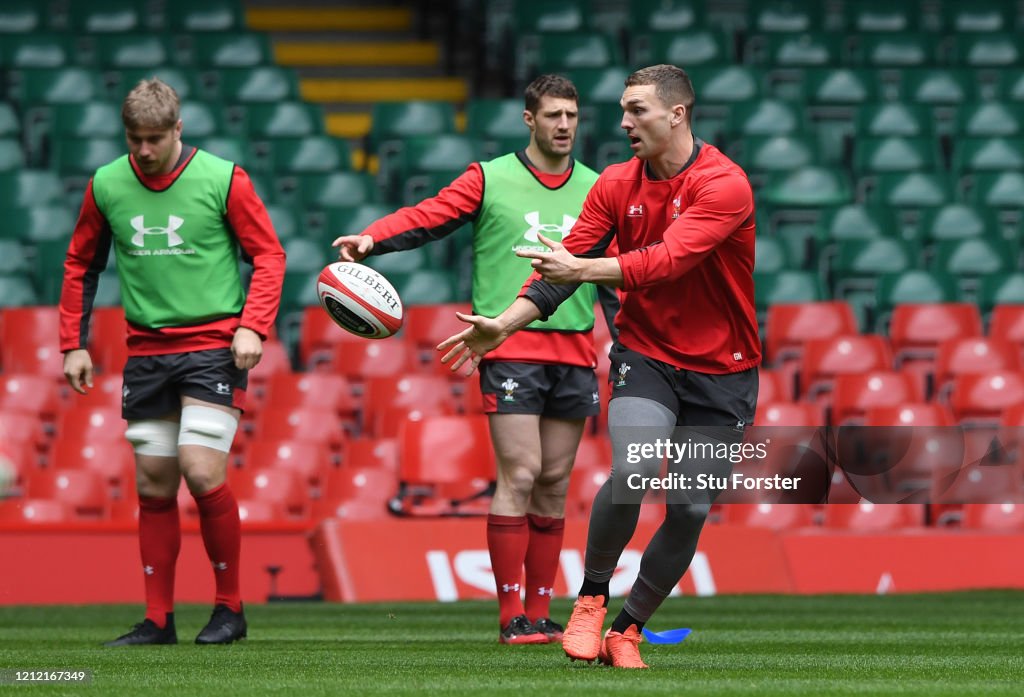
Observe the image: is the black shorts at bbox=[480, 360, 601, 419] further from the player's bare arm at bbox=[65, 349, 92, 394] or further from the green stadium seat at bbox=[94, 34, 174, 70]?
the green stadium seat at bbox=[94, 34, 174, 70]

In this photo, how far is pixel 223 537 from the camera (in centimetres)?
720

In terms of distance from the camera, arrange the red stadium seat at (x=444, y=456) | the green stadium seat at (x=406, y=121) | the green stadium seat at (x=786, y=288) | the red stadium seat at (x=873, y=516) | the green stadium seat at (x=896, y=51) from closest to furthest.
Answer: the red stadium seat at (x=444, y=456)
the red stadium seat at (x=873, y=516)
the green stadium seat at (x=786, y=288)
the green stadium seat at (x=406, y=121)
the green stadium seat at (x=896, y=51)

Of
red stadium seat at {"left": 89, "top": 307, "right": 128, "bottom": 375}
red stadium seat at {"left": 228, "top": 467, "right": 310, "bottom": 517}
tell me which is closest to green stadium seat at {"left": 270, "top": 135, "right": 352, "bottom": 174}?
red stadium seat at {"left": 89, "top": 307, "right": 128, "bottom": 375}

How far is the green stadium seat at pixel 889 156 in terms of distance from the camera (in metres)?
15.2

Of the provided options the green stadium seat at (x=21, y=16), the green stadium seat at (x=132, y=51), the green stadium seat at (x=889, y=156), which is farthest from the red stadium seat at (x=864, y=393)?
the green stadium seat at (x=21, y=16)

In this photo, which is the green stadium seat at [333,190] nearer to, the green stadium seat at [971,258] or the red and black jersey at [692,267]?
the green stadium seat at [971,258]

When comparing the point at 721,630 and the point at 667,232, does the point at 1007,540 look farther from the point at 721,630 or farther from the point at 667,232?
the point at 667,232

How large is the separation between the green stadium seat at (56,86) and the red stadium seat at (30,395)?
3684mm

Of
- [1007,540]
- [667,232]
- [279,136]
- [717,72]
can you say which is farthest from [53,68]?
[667,232]

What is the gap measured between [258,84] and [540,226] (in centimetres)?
880

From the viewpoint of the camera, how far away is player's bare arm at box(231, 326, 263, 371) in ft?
22.8

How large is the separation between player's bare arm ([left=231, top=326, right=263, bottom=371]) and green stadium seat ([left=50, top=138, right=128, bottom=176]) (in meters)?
7.47

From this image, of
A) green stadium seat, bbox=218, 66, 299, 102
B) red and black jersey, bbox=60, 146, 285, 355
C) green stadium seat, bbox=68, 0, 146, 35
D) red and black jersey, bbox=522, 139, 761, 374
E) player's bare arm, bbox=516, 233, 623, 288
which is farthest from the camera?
green stadium seat, bbox=68, 0, 146, 35

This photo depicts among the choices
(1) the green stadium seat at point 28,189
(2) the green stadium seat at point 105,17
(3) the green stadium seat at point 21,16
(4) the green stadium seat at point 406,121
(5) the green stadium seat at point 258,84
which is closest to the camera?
(1) the green stadium seat at point 28,189
